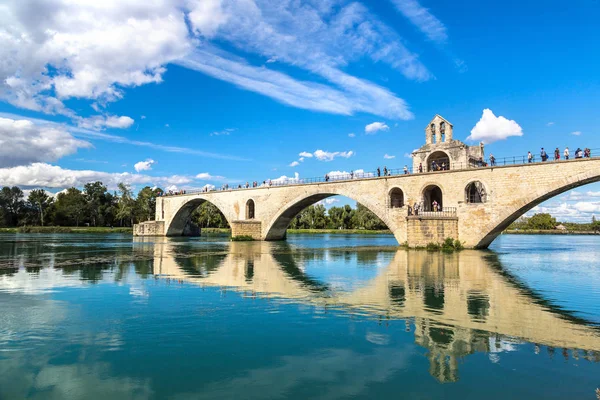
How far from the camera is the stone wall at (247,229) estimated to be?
46.1 meters

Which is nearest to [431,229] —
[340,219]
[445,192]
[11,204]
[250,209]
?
[445,192]

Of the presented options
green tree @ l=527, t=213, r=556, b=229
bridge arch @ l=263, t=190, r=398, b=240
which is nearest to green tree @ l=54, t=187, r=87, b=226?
bridge arch @ l=263, t=190, r=398, b=240

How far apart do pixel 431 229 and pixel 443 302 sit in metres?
19.7

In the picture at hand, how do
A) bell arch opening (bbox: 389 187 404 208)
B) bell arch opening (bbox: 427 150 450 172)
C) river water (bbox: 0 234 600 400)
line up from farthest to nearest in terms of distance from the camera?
bell arch opening (bbox: 427 150 450 172)
bell arch opening (bbox: 389 187 404 208)
river water (bbox: 0 234 600 400)

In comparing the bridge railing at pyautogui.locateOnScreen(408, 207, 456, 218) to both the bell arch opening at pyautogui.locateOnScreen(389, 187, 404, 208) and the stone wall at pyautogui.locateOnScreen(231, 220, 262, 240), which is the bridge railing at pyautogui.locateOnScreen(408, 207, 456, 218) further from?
the stone wall at pyautogui.locateOnScreen(231, 220, 262, 240)

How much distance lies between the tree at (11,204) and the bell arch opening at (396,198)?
269ft

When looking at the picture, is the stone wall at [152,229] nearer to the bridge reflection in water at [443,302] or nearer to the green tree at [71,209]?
the green tree at [71,209]

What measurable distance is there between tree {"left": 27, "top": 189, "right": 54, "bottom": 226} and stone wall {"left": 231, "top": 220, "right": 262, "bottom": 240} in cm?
5848

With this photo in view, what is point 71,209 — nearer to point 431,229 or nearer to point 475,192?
point 431,229

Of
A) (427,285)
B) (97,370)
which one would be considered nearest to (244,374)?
(97,370)

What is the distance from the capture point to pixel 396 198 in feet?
119

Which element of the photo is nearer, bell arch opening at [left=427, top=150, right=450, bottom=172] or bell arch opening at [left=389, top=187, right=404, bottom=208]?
bell arch opening at [left=389, top=187, right=404, bottom=208]

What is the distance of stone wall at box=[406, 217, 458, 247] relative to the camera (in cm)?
2977

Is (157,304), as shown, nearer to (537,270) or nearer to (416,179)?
(537,270)
